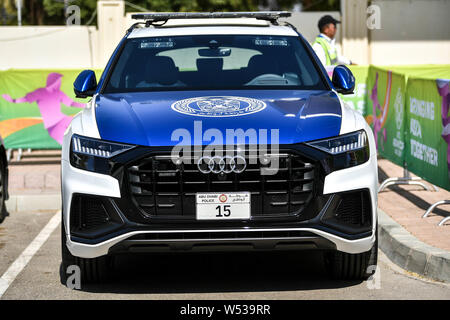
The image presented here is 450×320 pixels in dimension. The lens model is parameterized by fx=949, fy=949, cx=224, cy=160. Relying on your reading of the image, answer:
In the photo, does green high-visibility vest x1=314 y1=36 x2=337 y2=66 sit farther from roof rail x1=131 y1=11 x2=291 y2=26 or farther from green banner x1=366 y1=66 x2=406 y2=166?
roof rail x1=131 y1=11 x2=291 y2=26

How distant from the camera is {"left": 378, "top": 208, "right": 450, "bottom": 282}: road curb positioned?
6.67 m

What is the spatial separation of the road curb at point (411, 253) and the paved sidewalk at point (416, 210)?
11 cm

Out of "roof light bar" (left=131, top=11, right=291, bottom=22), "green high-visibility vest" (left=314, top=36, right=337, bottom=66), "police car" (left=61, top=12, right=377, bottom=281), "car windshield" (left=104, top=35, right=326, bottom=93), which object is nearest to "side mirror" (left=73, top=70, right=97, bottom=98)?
"car windshield" (left=104, top=35, right=326, bottom=93)

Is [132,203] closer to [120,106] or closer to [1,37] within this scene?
[120,106]

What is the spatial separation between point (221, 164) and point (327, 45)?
6.72 meters

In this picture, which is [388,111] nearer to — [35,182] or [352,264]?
[35,182]

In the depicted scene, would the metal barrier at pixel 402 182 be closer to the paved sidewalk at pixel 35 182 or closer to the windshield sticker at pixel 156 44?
the paved sidewalk at pixel 35 182

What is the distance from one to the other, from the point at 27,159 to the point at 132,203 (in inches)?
363

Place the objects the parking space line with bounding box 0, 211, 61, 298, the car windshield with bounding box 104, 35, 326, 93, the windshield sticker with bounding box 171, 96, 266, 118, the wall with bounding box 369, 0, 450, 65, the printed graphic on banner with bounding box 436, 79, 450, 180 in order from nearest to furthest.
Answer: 1. the windshield sticker with bounding box 171, 96, 266, 118
2. the parking space line with bounding box 0, 211, 61, 298
3. the car windshield with bounding box 104, 35, 326, 93
4. the printed graphic on banner with bounding box 436, 79, 450, 180
5. the wall with bounding box 369, 0, 450, 65

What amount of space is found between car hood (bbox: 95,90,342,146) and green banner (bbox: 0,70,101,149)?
739 cm

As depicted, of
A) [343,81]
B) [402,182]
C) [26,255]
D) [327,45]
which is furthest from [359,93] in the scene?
[26,255]

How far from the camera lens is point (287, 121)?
5.98 m

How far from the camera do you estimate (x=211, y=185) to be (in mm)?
5777

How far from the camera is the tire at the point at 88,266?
20.7 ft
